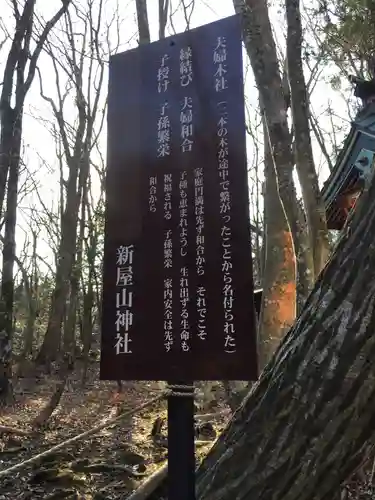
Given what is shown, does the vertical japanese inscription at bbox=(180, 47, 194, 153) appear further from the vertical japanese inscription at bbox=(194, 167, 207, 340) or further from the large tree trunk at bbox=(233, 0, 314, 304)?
the large tree trunk at bbox=(233, 0, 314, 304)

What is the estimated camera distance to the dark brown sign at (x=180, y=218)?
221 cm

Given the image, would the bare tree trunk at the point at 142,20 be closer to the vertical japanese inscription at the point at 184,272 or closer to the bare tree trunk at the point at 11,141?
the bare tree trunk at the point at 11,141

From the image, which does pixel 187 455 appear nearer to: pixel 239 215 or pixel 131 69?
pixel 239 215

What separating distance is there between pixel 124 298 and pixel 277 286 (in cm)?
322

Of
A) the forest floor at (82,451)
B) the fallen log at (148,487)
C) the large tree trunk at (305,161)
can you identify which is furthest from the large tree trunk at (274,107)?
the forest floor at (82,451)

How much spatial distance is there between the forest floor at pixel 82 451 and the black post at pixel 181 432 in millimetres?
2953

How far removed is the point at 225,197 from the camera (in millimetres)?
2301

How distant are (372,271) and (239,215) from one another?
28.1 inches

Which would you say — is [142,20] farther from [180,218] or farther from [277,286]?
[180,218]

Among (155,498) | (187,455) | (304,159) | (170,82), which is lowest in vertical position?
(155,498)

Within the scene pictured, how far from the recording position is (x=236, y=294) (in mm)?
2191

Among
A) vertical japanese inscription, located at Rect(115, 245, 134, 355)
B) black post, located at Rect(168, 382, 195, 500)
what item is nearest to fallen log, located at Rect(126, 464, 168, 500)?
black post, located at Rect(168, 382, 195, 500)

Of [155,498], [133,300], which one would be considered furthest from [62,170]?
[133,300]

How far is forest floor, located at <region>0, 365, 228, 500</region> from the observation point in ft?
16.7
